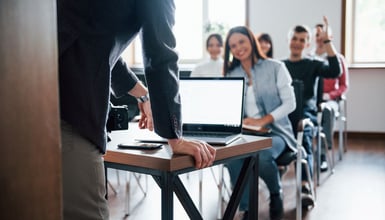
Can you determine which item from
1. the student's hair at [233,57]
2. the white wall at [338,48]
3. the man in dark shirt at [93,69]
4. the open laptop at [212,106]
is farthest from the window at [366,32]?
the man in dark shirt at [93,69]

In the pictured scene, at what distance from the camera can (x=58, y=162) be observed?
0.58 m

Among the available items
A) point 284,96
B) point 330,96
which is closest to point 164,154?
point 284,96

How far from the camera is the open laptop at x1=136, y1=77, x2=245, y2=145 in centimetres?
186

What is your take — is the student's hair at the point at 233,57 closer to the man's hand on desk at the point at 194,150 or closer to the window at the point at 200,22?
the man's hand on desk at the point at 194,150

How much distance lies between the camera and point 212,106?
1.98 meters

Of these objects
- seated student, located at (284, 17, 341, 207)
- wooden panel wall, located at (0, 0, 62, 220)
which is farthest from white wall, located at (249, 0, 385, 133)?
wooden panel wall, located at (0, 0, 62, 220)

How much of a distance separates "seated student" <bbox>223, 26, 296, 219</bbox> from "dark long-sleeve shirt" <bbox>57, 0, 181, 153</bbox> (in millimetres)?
1852

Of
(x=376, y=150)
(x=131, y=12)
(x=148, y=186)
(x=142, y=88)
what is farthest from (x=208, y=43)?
(x=131, y=12)

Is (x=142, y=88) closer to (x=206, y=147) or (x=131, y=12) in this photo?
(x=206, y=147)

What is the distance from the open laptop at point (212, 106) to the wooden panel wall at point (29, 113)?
1.18 metres

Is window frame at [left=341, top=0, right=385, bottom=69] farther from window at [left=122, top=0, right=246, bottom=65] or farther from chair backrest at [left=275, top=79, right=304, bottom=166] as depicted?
chair backrest at [left=275, top=79, right=304, bottom=166]

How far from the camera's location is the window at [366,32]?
21.2 feet

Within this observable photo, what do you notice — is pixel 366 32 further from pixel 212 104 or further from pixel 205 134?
pixel 205 134

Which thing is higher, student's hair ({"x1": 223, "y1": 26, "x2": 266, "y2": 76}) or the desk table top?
student's hair ({"x1": 223, "y1": 26, "x2": 266, "y2": 76})
